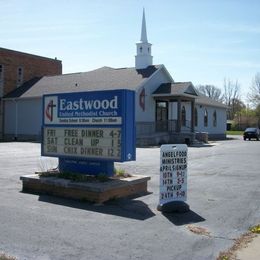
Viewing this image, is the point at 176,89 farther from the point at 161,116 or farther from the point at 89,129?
the point at 89,129

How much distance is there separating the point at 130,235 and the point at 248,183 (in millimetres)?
6695

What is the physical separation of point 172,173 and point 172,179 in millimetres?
116

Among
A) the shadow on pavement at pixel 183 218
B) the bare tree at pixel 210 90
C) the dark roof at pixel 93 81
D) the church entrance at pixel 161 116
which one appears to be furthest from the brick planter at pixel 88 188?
the bare tree at pixel 210 90

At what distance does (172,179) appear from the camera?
8.95 meters

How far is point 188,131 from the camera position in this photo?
4181 cm

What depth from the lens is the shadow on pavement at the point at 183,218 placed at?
8095mm

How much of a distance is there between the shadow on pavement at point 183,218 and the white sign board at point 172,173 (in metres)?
0.34

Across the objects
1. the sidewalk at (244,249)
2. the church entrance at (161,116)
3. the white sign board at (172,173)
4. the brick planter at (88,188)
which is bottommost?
the sidewalk at (244,249)

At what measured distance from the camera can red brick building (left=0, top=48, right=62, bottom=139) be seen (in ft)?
143

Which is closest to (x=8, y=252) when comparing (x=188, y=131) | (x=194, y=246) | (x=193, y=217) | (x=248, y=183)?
(x=194, y=246)

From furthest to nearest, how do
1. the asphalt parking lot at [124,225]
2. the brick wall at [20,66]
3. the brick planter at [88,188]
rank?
the brick wall at [20,66]
the brick planter at [88,188]
the asphalt parking lot at [124,225]

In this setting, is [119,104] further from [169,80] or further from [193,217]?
[169,80]

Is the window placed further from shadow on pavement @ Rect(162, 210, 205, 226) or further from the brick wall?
shadow on pavement @ Rect(162, 210, 205, 226)

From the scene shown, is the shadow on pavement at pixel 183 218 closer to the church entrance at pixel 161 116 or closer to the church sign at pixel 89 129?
the church sign at pixel 89 129
